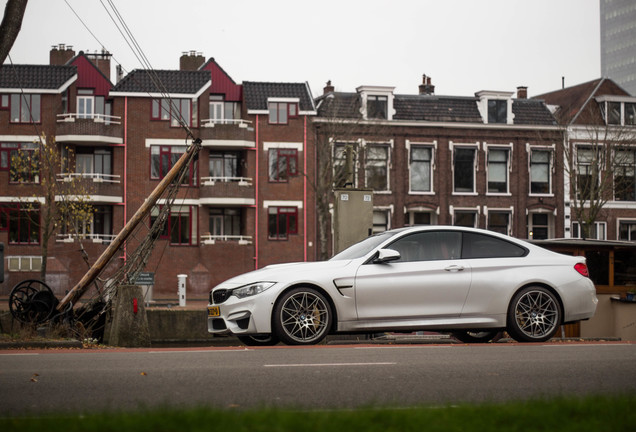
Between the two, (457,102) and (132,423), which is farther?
(457,102)

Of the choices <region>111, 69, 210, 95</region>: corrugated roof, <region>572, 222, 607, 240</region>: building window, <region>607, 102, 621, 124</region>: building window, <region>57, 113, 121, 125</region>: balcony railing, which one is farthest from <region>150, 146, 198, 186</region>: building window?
<region>607, 102, 621, 124</region>: building window

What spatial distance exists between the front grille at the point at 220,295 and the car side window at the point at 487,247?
10.8 ft

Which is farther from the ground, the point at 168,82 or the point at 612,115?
the point at 168,82

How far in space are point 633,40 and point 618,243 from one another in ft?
458

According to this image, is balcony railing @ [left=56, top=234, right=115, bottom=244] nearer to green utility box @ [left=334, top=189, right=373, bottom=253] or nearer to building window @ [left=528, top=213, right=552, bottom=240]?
building window @ [left=528, top=213, right=552, bottom=240]

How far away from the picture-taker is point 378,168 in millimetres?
50000

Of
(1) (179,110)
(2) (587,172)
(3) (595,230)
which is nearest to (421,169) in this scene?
(2) (587,172)

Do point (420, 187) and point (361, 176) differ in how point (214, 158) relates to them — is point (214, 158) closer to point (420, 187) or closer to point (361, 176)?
point (361, 176)

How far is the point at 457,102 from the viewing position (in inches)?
2074

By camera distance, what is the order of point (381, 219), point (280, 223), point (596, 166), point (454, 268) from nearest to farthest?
point (454, 268)
point (596, 166)
point (280, 223)
point (381, 219)

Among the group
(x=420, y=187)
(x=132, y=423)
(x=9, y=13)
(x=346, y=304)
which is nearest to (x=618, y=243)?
(x=346, y=304)

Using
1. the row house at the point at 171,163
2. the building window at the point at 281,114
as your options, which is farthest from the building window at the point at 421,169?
the building window at the point at 281,114

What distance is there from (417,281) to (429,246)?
0.63 metres

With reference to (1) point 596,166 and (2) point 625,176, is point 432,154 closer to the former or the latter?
(1) point 596,166
